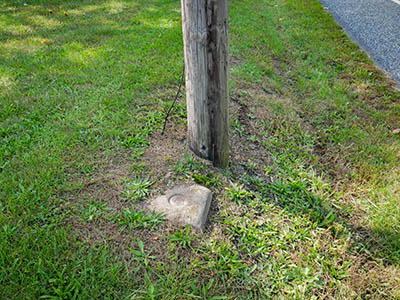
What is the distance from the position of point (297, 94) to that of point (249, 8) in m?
4.16

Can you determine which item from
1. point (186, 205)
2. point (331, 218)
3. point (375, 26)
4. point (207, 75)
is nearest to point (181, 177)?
point (186, 205)

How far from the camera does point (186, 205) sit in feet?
6.68

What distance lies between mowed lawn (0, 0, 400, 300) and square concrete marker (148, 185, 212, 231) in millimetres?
71

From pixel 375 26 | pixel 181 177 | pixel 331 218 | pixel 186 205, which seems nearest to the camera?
pixel 186 205

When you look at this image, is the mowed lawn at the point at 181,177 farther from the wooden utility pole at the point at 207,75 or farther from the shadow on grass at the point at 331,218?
the wooden utility pole at the point at 207,75

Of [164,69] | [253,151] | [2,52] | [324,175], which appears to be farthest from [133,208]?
[2,52]

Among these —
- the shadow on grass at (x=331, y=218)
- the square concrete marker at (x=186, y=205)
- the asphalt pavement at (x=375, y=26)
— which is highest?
the asphalt pavement at (x=375, y=26)

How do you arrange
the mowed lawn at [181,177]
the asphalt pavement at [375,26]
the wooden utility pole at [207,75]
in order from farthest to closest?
1. the asphalt pavement at [375,26]
2. the wooden utility pole at [207,75]
3. the mowed lawn at [181,177]

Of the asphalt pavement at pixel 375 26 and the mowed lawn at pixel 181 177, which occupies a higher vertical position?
the asphalt pavement at pixel 375 26

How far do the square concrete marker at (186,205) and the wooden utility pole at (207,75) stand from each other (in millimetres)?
384

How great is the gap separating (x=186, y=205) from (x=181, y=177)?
1.00ft

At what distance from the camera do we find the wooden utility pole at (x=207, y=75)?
1878 millimetres

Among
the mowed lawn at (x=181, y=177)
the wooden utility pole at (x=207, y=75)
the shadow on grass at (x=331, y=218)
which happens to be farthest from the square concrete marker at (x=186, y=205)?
the shadow on grass at (x=331, y=218)

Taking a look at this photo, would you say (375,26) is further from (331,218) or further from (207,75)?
(207,75)
